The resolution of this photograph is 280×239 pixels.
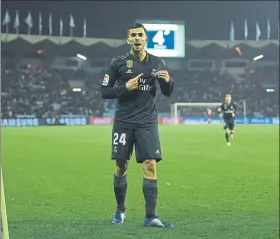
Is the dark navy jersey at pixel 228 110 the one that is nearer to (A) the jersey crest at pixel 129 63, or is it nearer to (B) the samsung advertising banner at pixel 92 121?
(A) the jersey crest at pixel 129 63

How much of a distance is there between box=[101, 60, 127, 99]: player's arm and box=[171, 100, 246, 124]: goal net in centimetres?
5160

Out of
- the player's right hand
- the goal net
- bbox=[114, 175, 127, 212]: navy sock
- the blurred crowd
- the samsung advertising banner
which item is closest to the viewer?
the player's right hand

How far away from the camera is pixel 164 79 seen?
20.1 ft

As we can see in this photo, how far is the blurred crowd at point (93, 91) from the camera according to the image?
60.2m

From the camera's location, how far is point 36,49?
63.7 meters

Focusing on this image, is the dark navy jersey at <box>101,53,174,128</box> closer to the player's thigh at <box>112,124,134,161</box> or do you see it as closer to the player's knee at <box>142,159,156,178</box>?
the player's thigh at <box>112,124,134,161</box>

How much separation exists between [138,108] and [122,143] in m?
0.43

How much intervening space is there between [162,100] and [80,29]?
1301 centimetres

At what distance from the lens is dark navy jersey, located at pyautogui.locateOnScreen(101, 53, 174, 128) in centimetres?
627

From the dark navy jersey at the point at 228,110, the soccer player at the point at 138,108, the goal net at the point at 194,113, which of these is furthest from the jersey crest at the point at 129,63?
the goal net at the point at 194,113

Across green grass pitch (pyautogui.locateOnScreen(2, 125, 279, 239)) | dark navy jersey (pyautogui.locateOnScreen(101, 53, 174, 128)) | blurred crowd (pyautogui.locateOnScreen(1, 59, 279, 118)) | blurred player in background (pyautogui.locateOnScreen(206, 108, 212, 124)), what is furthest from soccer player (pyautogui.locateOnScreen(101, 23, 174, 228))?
blurred crowd (pyautogui.locateOnScreen(1, 59, 279, 118))

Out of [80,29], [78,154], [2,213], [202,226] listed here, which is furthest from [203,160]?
[80,29]

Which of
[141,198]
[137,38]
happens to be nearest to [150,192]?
[137,38]

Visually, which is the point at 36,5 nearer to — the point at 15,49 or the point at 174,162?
the point at 15,49
